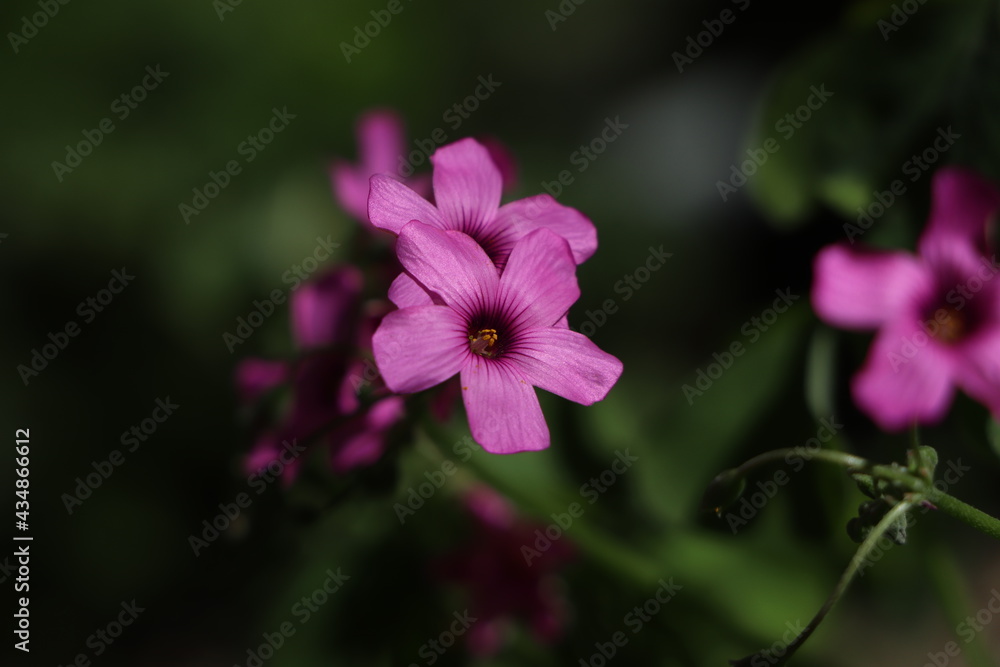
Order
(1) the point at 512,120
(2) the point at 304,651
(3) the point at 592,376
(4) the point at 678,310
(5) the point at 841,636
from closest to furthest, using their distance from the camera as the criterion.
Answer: (3) the point at 592,376 < (2) the point at 304,651 < (5) the point at 841,636 < (4) the point at 678,310 < (1) the point at 512,120

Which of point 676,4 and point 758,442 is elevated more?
point 676,4

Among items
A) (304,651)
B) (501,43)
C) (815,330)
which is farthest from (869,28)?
(304,651)

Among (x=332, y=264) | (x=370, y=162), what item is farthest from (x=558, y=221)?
(x=332, y=264)

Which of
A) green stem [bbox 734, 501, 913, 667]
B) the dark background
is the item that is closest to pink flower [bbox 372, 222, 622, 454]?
green stem [bbox 734, 501, 913, 667]

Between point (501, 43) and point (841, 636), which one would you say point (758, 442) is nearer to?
point (841, 636)

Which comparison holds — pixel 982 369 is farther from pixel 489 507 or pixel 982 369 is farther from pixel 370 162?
pixel 370 162

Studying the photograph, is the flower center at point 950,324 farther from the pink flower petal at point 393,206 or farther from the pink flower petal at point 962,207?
the pink flower petal at point 393,206
